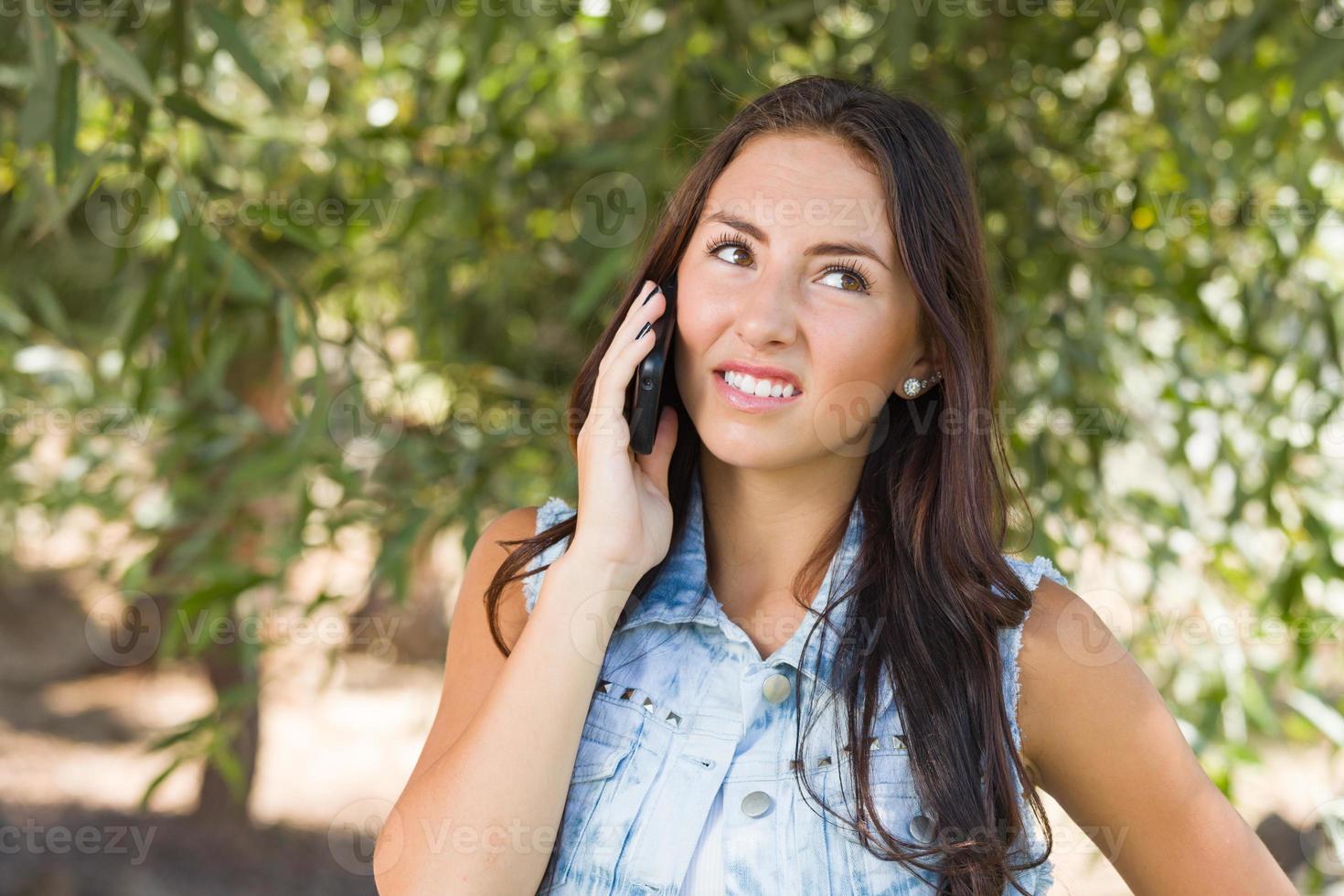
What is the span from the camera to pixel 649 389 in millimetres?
1369

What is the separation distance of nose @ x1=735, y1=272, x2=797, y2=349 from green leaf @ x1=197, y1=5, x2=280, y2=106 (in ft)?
2.62

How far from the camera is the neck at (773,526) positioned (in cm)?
143

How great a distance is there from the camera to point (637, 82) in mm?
2273

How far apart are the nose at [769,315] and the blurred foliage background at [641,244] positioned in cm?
73

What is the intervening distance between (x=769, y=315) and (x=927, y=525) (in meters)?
0.30

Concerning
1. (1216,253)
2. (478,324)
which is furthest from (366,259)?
(1216,253)
